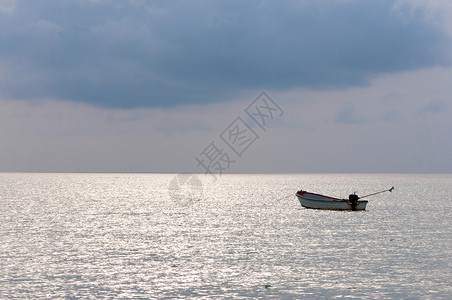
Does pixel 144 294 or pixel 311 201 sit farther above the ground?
pixel 311 201

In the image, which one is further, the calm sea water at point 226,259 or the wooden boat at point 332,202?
the wooden boat at point 332,202

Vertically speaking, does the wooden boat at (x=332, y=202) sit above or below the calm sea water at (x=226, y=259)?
above

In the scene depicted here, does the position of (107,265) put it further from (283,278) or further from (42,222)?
(42,222)

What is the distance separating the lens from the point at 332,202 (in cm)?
9419

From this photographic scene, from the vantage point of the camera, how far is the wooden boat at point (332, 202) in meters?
92.3

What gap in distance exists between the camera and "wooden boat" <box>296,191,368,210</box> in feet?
303

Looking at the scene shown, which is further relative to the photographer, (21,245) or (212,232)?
(212,232)

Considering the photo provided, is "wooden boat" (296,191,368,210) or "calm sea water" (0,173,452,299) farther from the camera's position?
"wooden boat" (296,191,368,210)

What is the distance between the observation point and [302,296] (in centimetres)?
3052

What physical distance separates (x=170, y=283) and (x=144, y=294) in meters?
3.32

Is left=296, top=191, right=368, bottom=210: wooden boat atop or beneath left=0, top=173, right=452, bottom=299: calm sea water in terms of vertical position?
atop

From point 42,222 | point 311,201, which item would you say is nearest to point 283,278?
point 42,222

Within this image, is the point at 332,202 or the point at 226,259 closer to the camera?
the point at 226,259

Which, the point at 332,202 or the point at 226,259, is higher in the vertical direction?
the point at 332,202
